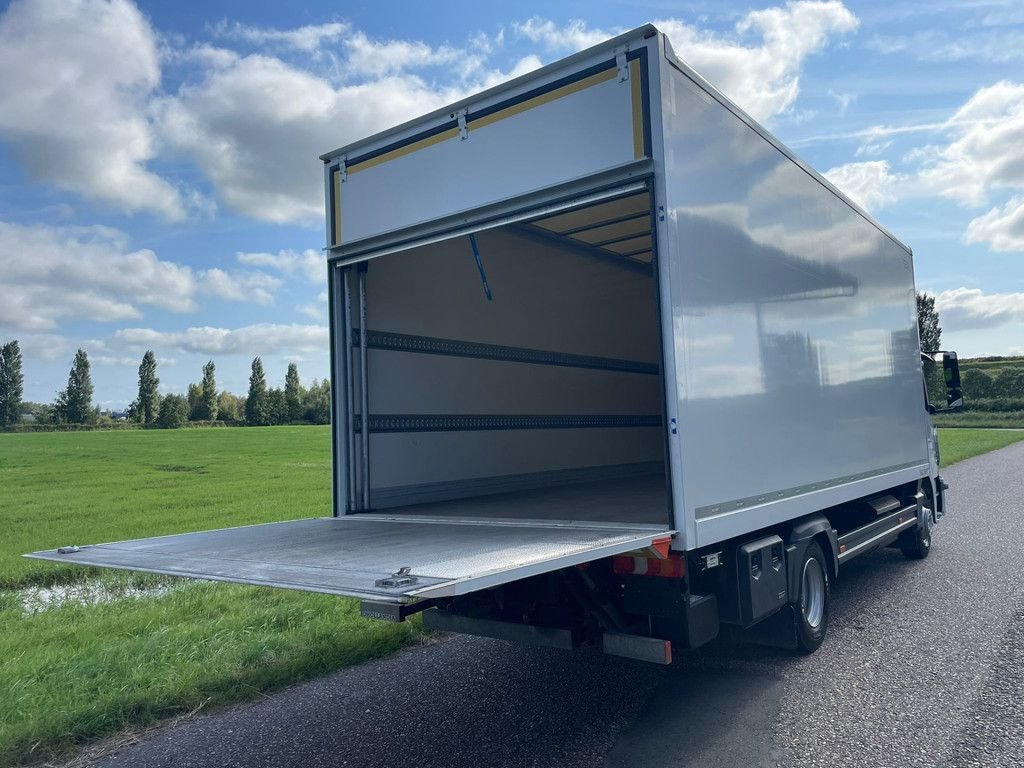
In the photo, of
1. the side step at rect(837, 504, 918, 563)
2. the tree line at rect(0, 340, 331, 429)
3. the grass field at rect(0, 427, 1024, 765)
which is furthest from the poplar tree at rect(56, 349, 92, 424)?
the side step at rect(837, 504, 918, 563)

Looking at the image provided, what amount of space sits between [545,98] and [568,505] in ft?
9.24

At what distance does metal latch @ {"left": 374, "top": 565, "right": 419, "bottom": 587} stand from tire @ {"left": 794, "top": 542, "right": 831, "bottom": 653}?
3.10 m

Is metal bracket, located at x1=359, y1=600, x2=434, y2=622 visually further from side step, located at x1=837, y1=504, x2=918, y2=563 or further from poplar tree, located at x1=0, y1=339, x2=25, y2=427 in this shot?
poplar tree, located at x1=0, y1=339, x2=25, y2=427

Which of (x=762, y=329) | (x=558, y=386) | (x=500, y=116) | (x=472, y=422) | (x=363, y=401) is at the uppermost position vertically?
(x=500, y=116)

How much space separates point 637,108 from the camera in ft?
12.9

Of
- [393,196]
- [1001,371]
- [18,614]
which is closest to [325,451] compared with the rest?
[18,614]

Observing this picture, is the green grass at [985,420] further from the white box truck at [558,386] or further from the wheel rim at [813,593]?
the wheel rim at [813,593]

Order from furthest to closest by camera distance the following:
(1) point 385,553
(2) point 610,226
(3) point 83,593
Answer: (3) point 83,593 < (2) point 610,226 < (1) point 385,553

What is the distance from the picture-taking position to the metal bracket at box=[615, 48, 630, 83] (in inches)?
156

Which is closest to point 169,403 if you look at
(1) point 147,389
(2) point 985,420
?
(1) point 147,389

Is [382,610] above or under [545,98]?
under

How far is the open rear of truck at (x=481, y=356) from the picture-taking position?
3715 mm

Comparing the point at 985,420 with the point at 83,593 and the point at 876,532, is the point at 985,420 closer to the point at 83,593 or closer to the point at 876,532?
the point at 876,532

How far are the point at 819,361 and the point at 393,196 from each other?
315cm
